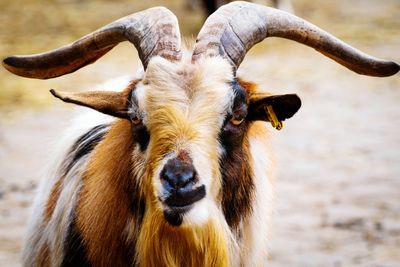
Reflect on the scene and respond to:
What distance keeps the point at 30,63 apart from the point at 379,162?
16.1ft

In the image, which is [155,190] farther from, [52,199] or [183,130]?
[52,199]

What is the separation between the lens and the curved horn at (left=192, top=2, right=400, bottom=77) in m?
4.44

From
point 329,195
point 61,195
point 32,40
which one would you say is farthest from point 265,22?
point 32,40

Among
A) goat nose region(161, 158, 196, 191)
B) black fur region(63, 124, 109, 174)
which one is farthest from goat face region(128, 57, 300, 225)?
black fur region(63, 124, 109, 174)

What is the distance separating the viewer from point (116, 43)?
487 cm

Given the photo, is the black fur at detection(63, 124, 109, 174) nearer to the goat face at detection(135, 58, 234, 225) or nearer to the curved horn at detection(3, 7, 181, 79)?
the curved horn at detection(3, 7, 181, 79)

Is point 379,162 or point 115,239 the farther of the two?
point 379,162

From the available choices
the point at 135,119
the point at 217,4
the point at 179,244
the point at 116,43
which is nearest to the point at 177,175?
the point at 179,244

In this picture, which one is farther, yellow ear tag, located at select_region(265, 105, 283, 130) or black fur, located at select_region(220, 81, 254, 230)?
yellow ear tag, located at select_region(265, 105, 283, 130)

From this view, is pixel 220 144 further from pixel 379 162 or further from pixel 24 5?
pixel 24 5

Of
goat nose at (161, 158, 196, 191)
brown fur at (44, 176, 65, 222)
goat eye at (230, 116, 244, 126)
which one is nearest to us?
goat nose at (161, 158, 196, 191)

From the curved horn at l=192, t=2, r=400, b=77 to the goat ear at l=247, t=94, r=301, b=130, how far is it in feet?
0.72

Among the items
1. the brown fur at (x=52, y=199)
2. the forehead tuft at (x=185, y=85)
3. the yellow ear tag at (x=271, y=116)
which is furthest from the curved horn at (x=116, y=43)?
the brown fur at (x=52, y=199)

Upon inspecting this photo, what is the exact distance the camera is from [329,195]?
8094 millimetres
